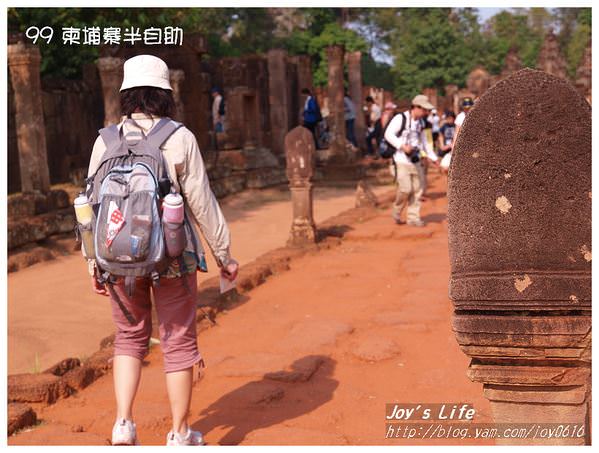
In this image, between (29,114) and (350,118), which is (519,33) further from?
(29,114)

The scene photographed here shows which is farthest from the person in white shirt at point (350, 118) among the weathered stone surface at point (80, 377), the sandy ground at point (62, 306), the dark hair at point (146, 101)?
the dark hair at point (146, 101)

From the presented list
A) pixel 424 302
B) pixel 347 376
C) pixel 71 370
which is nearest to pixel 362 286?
pixel 424 302

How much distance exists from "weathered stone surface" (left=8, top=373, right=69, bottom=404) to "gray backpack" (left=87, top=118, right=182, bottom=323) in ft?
4.44

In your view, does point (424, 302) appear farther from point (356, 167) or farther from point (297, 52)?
point (297, 52)

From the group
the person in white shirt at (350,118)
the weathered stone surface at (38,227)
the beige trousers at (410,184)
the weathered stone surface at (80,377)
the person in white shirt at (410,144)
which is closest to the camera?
the weathered stone surface at (80,377)

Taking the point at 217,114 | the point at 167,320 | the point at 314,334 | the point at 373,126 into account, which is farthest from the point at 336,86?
the point at 167,320

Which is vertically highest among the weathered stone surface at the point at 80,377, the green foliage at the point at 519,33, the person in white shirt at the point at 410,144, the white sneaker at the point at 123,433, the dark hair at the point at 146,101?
the green foliage at the point at 519,33

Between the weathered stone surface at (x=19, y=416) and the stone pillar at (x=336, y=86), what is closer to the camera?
the weathered stone surface at (x=19, y=416)

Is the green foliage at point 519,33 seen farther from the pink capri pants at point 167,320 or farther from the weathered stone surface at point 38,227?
the pink capri pants at point 167,320

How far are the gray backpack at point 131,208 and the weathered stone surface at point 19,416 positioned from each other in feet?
3.61

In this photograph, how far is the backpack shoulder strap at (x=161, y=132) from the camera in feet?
10.4

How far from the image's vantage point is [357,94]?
862 inches

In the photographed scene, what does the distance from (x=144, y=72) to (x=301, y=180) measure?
19.0 feet

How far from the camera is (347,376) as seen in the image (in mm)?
4551
